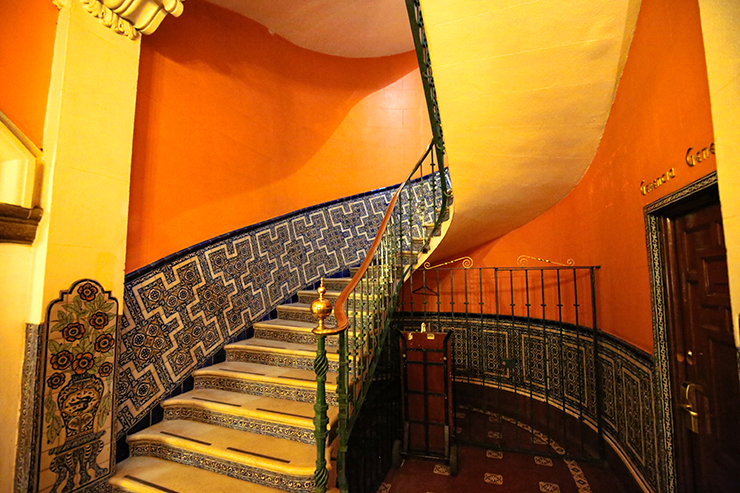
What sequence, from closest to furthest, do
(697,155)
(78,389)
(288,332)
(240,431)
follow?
(697,155) → (78,389) → (240,431) → (288,332)

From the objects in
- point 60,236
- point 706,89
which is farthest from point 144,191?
point 706,89

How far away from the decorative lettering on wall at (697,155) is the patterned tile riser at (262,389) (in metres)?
2.25

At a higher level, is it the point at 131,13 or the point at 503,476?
the point at 131,13

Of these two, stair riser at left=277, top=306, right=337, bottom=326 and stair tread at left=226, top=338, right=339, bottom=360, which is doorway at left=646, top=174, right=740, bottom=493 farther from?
stair riser at left=277, top=306, right=337, bottom=326

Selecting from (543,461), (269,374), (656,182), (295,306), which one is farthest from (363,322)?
(543,461)

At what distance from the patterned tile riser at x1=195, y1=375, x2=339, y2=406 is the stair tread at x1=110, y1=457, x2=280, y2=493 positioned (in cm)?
56

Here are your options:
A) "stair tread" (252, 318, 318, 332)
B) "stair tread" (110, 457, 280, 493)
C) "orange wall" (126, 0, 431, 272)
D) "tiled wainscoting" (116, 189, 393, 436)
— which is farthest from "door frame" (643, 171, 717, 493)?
"orange wall" (126, 0, 431, 272)

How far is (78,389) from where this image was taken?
1.79 metres

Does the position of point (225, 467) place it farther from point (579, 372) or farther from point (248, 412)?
point (579, 372)

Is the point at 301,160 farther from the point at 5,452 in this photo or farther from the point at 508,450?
the point at 508,450

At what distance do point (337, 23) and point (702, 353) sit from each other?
4.33 meters

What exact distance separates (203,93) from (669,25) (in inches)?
121

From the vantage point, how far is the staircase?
1.79 metres

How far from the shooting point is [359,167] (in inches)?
176
